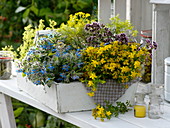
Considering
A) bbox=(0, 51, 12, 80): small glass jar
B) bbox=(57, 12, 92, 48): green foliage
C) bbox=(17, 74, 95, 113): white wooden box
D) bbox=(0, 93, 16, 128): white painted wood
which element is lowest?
bbox=(0, 93, 16, 128): white painted wood

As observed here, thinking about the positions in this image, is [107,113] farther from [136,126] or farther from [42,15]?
[42,15]

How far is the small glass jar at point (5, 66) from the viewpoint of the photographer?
2.28m

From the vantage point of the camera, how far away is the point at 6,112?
2.36m

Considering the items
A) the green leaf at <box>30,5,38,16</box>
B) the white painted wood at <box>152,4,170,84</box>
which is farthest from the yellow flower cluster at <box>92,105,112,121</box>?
the green leaf at <box>30,5,38,16</box>

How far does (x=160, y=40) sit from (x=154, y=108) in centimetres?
44

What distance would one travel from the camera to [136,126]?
1.53 m

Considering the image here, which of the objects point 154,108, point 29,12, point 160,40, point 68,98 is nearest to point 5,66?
point 68,98

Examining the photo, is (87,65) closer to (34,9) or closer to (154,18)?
(154,18)

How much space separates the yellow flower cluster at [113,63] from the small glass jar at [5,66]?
73cm

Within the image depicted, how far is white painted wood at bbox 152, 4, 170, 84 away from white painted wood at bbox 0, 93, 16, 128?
0.82 meters

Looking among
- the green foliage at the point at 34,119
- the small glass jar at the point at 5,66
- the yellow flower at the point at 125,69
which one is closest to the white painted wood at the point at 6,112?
the small glass jar at the point at 5,66

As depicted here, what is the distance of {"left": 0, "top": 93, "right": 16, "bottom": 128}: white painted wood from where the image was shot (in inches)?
91.7

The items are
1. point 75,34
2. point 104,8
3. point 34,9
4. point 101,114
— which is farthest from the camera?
point 34,9

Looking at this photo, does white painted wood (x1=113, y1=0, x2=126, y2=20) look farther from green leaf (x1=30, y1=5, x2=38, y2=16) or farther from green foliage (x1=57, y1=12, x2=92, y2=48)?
green leaf (x1=30, y1=5, x2=38, y2=16)
